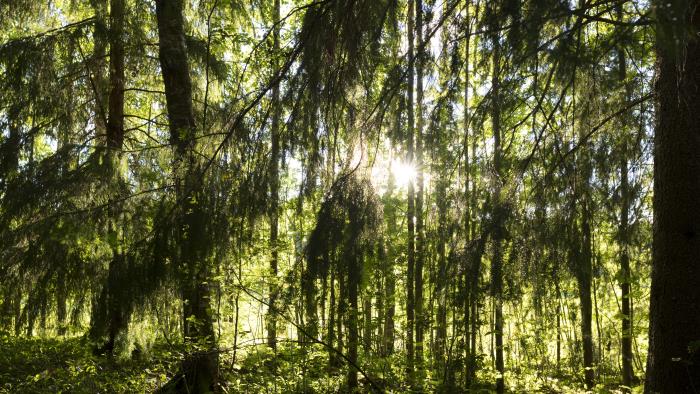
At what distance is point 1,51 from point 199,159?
3665 millimetres

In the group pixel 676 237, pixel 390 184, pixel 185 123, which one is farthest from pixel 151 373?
pixel 676 237

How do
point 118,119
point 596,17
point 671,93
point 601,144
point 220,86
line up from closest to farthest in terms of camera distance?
point 596,17 < point 671,93 < point 601,144 < point 220,86 < point 118,119

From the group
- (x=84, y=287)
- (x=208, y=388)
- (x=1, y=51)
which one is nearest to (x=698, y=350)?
(x=208, y=388)

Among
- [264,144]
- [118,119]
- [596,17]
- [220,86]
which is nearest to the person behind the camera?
[596,17]

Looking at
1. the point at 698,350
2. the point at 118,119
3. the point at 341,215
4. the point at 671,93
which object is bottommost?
the point at 698,350

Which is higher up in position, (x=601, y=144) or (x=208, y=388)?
(x=601, y=144)

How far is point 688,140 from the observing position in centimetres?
346

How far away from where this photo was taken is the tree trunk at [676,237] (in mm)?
3367

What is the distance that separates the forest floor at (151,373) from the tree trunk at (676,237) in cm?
223

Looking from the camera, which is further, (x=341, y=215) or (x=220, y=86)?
(x=220, y=86)

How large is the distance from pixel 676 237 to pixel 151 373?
6.22 metres

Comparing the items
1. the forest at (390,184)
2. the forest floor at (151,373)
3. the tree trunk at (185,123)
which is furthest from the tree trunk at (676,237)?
the tree trunk at (185,123)

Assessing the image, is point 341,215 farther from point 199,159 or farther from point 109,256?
point 109,256

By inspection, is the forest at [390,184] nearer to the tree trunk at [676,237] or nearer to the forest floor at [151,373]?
the tree trunk at [676,237]
